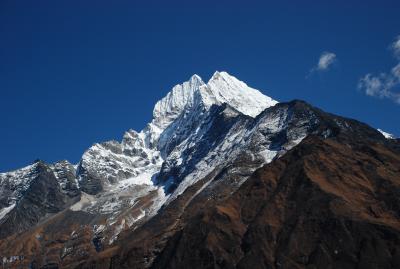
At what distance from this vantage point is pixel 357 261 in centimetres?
19875

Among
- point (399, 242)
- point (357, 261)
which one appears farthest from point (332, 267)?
point (399, 242)

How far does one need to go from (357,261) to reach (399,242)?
46.6ft

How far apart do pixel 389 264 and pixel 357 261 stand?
9.62 metres

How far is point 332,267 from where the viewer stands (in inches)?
7849

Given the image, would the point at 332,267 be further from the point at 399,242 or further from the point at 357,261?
the point at 399,242

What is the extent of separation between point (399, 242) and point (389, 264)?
9.36 metres

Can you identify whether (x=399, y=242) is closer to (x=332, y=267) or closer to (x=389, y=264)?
(x=389, y=264)

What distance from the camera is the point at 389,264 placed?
193875mm

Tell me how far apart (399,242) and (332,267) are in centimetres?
2183

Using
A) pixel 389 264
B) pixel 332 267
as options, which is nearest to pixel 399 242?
pixel 389 264
